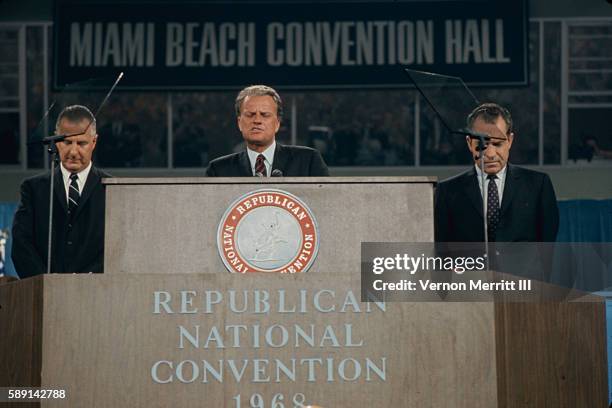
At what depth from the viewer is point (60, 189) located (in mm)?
5445

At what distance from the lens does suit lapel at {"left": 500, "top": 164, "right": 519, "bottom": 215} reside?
5688 mm

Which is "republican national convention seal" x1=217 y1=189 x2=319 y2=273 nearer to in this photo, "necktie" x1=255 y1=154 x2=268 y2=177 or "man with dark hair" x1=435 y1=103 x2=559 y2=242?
"necktie" x1=255 y1=154 x2=268 y2=177

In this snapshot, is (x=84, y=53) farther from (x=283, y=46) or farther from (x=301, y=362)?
(x=301, y=362)

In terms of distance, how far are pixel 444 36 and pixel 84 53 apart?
143 inches

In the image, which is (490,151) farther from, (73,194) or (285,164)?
(73,194)

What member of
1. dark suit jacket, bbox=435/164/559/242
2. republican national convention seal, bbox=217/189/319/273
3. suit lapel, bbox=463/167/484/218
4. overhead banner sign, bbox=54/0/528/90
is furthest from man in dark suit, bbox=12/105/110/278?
overhead banner sign, bbox=54/0/528/90

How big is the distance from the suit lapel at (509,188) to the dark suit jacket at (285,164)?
1.02m

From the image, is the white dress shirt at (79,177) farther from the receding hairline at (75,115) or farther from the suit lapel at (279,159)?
the suit lapel at (279,159)

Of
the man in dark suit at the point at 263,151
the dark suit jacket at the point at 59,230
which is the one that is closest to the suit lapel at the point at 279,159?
the man in dark suit at the point at 263,151

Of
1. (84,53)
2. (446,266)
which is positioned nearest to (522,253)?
(446,266)

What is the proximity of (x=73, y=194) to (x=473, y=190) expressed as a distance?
1833 mm

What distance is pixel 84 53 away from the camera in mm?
12156

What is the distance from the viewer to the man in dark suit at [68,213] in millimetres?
5141

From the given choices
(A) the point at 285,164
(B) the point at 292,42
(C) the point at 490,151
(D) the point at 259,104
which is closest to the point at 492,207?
(C) the point at 490,151
